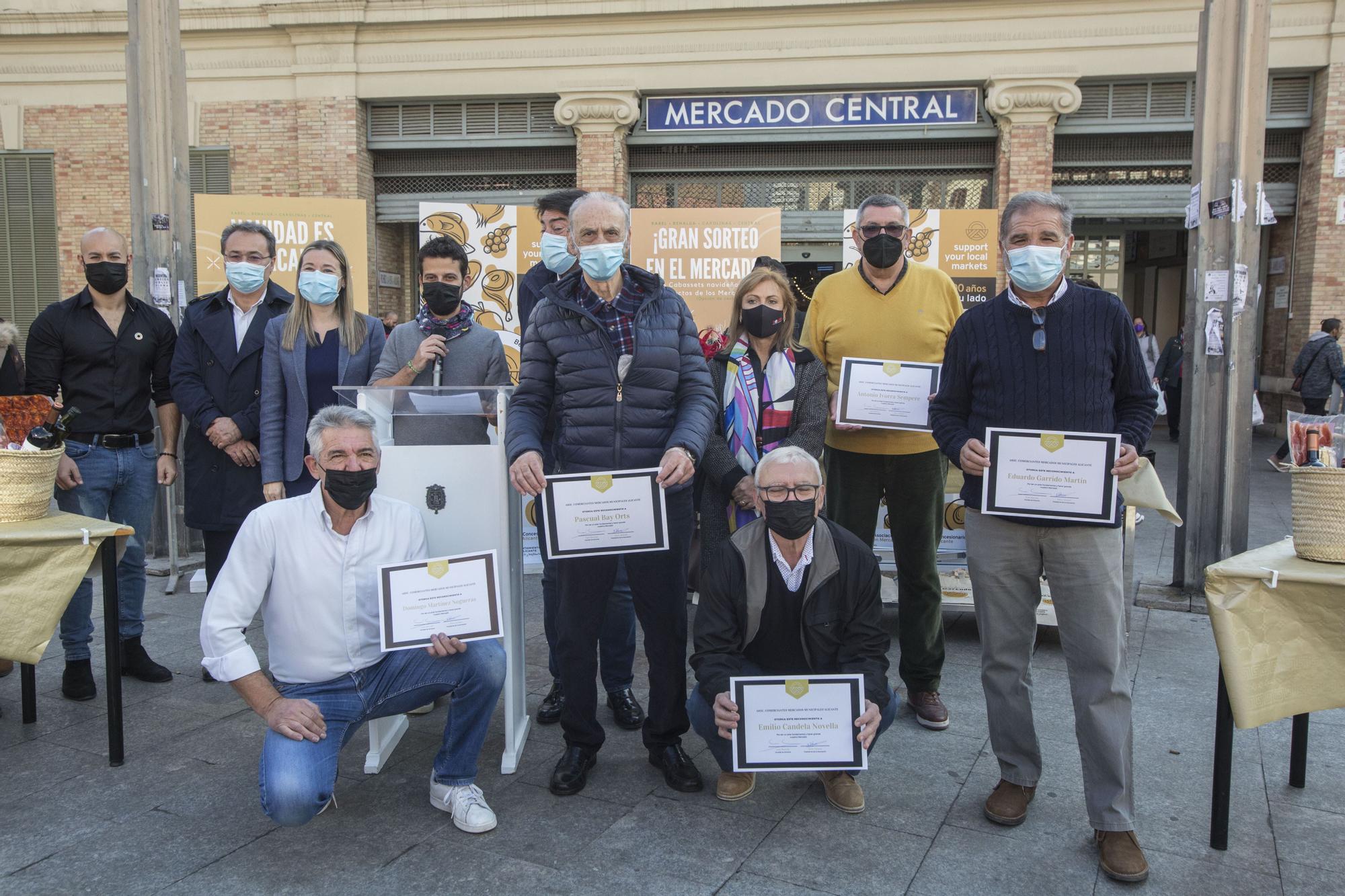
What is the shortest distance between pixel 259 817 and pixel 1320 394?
13.3 meters

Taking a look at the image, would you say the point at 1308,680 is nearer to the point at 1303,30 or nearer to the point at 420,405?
the point at 420,405

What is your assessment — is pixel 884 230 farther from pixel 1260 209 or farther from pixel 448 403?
pixel 1260 209

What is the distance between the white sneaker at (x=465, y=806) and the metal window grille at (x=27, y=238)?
1551 cm

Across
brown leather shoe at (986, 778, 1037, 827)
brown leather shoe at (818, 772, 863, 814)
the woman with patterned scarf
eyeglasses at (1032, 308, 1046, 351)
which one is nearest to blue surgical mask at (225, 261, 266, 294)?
the woman with patterned scarf

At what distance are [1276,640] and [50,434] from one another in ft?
14.7

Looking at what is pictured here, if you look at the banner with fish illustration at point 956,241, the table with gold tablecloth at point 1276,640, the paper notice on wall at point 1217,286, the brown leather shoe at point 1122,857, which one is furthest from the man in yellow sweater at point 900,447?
the banner with fish illustration at point 956,241

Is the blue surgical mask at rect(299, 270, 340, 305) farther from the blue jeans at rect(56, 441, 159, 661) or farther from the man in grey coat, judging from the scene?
the blue jeans at rect(56, 441, 159, 661)

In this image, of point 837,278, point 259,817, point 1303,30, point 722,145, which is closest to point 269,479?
point 259,817

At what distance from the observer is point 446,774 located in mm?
3328

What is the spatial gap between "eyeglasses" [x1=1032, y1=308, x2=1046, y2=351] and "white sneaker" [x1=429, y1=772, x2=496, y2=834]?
2.37 metres

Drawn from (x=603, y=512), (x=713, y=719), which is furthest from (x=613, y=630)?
(x=603, y=512)

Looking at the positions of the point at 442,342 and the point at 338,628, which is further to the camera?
the point at 442,342

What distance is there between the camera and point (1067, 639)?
3.18m

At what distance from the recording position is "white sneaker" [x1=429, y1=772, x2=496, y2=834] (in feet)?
10.5
